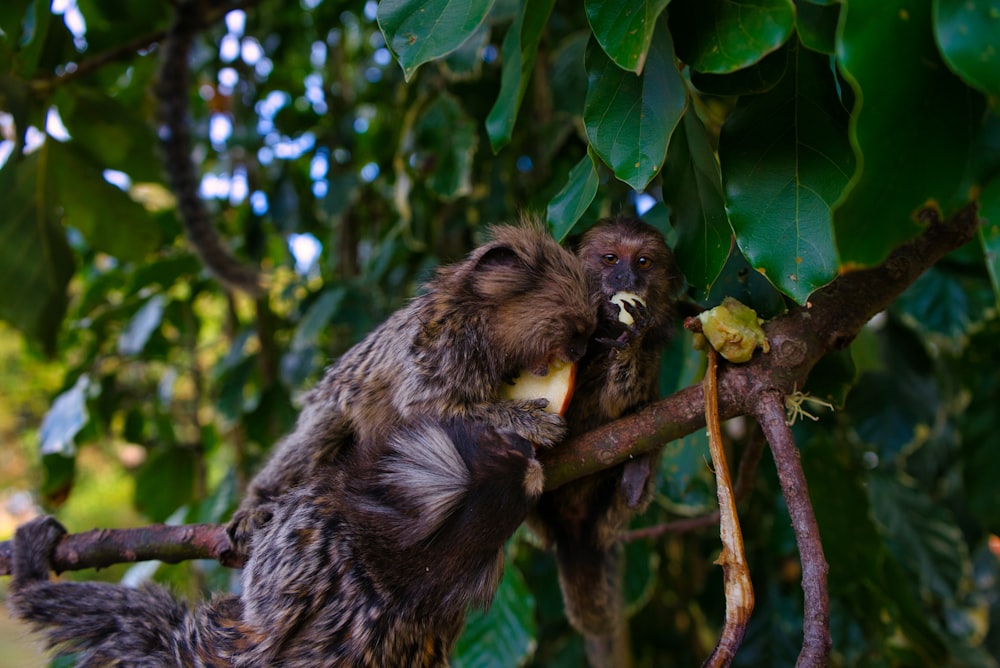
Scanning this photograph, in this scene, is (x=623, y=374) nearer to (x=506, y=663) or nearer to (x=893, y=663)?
(x=506, y=663)

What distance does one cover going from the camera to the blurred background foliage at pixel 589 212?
766mm

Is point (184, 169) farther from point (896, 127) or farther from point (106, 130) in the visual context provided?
point (896, 127)

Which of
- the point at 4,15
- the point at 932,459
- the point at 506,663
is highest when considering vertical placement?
the point at 4,15

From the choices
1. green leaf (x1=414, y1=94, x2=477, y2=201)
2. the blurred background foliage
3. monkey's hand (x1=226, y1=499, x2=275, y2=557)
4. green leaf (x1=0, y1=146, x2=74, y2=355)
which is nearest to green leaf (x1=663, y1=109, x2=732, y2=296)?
the blurred background foliage

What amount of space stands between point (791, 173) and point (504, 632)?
1.20 metres

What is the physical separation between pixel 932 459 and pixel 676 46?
2262mm

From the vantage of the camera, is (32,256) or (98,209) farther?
(98,209)

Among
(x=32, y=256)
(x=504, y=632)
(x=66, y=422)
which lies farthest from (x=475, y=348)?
(x=66, y=422)

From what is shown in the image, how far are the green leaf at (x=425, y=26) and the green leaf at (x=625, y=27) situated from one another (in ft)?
0.39

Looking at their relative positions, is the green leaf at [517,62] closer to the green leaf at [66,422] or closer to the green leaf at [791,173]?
the green leaf at [791,173]

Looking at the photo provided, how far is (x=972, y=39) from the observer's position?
0.57m

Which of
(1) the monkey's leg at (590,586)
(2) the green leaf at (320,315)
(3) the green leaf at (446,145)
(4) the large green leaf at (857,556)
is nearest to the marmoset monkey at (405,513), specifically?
(1) the monkey's leg at (590,586)

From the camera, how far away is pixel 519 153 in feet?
7.84

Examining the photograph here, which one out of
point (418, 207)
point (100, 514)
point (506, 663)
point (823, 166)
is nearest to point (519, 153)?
point (418, 207)
